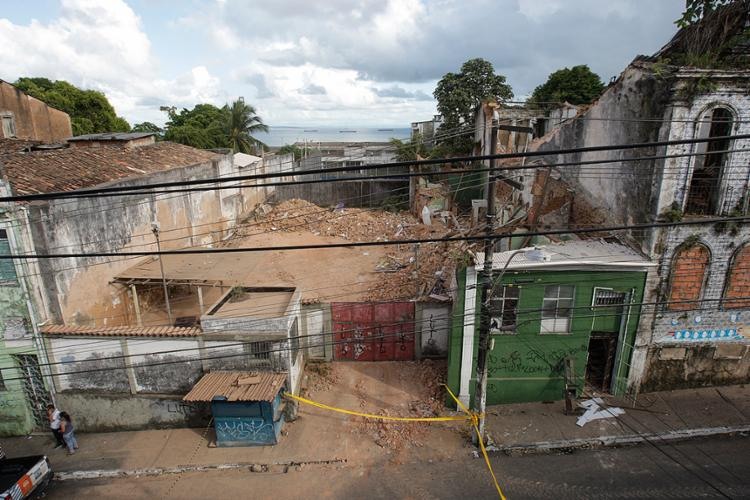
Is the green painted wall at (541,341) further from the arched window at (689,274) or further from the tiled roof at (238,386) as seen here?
the tiled roof at (238,386)

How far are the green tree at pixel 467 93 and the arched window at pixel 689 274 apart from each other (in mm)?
21601

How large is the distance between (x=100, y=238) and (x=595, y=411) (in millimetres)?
16199

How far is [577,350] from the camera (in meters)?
12.9

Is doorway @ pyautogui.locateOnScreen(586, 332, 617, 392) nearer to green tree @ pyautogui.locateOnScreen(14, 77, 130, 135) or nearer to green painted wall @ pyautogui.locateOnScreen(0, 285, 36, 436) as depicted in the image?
green painted wall @ pyautogui.locateOnScreen(0, 285, 36, 436)

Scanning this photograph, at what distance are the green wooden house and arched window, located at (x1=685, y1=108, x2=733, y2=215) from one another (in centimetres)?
216

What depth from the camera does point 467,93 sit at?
32.8 meters

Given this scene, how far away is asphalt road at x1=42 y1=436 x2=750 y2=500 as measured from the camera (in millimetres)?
10227

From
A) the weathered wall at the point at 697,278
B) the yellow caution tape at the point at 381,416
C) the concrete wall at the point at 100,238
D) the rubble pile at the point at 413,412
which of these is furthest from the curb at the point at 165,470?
the weathered wall at the point at 697,278

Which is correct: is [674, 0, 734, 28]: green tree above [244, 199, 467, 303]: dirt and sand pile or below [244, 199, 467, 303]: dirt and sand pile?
above

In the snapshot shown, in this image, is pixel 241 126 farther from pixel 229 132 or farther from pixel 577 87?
pixel 577 87

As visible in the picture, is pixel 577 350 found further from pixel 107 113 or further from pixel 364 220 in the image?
pixel 107 113

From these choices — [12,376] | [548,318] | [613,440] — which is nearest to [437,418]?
[548,318]

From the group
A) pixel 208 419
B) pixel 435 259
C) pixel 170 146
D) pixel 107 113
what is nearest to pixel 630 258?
pixel 435 259

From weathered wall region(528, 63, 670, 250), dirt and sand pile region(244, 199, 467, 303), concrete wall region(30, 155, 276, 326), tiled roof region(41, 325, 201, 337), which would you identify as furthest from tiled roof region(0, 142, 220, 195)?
weathered wall region(528, 63, 670, 250)
